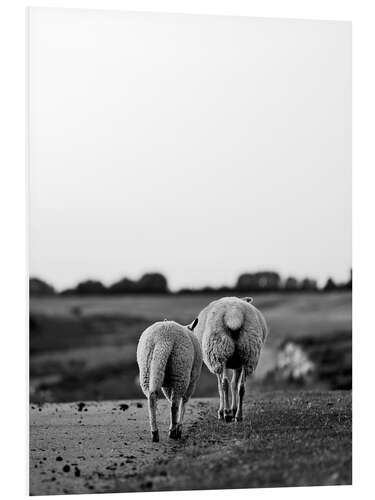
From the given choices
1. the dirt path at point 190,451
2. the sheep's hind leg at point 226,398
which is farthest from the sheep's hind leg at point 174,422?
the sheep's hind leg at point 226,398

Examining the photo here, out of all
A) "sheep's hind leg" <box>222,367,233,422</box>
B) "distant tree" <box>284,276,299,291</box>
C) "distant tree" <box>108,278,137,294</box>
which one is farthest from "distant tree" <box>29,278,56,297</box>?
"distant tree" <box>284,276,299,291</box>

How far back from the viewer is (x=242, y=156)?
536 inches

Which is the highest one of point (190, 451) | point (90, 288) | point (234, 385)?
point (90, 288)

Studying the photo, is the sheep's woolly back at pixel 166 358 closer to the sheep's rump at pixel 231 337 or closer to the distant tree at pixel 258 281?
the sheep's rump at pixel 231 337

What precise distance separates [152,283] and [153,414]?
273 centimetres

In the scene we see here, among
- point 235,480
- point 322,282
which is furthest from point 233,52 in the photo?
point 235,480

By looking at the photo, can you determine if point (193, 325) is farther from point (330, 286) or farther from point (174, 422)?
point (330, 286)

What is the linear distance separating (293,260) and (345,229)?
1001 millimetres

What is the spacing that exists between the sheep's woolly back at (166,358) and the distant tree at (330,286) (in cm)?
289

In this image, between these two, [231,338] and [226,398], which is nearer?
[231,338]

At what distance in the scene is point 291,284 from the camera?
47.3 feet

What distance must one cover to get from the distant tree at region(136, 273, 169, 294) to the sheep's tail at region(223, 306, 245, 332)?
62.9 inches

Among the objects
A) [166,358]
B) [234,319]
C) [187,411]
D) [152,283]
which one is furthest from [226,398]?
[152,283]
